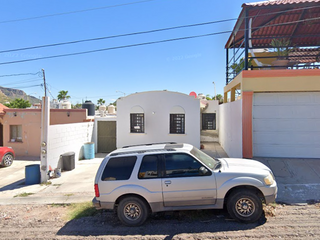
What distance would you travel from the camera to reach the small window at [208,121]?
14.7 m

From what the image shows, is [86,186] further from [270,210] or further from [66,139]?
[270,210]

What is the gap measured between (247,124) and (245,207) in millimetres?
4089

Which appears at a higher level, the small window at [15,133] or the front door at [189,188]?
the small window at [15,133]

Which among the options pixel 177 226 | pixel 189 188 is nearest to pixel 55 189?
pixel 177 226

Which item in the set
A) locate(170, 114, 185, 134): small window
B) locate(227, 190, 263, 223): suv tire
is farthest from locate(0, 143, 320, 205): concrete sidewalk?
locate(170, 114, 185, 134): small window

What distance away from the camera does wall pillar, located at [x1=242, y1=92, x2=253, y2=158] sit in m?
7.52

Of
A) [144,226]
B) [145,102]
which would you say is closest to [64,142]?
[145,102]

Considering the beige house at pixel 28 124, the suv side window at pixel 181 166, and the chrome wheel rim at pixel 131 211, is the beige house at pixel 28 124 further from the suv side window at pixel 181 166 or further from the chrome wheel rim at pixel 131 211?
the suv side window at pixel 181 166

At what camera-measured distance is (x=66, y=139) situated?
9.73 meters

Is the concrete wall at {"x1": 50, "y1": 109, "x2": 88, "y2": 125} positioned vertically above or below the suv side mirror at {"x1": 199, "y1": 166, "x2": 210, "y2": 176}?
above

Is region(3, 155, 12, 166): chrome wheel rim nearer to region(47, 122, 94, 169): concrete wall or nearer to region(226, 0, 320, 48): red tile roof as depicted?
region(47, 122, 94, 169): concrete wall

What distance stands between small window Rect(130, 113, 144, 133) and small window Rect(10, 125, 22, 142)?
7.18 m

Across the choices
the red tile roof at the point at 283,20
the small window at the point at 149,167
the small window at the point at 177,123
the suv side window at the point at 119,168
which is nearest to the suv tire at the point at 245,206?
the small window at the point at 149,167

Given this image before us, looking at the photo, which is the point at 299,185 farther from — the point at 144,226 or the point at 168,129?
the point at 168,129
